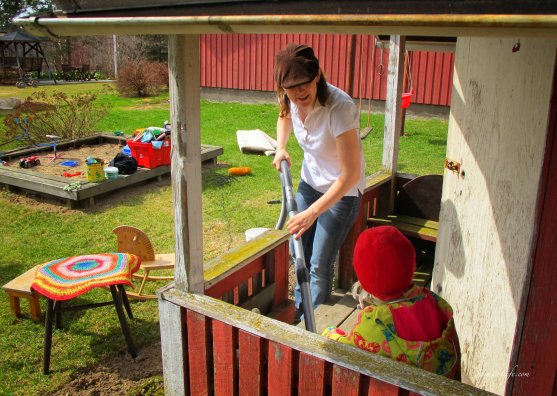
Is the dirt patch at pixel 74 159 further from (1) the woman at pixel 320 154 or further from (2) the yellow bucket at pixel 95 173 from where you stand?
(1) the woman at pixel 320 154

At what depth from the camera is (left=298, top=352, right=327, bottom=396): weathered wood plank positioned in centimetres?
210

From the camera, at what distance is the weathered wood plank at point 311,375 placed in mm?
2100

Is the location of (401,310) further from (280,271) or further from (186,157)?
(280,271)

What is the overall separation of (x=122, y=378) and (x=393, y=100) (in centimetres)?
316

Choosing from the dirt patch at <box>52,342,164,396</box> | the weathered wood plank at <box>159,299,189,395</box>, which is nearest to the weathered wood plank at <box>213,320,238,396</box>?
the weathered wood plank at <box>159,299,189,395</box>

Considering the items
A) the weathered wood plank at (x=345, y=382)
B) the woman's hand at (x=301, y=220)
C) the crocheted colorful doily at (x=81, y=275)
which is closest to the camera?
the weathered wood plank at (x=345, y=382)

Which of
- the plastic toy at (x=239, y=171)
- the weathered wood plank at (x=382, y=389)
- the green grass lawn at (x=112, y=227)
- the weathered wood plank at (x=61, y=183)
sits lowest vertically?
the green grass lawn at (x=112, y=227)

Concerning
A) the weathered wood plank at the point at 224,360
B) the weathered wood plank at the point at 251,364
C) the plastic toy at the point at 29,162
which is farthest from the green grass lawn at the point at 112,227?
the weathered wood plank at the point at 251,364

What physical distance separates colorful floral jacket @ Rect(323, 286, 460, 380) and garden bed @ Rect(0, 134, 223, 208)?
5694 mm

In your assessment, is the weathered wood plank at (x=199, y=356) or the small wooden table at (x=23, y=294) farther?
the small wooden table at (x=23, y=294)

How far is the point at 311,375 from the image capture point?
84.0 inches

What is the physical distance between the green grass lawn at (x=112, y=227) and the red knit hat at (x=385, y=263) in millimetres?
2560

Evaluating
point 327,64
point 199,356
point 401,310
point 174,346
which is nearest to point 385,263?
point 401,310

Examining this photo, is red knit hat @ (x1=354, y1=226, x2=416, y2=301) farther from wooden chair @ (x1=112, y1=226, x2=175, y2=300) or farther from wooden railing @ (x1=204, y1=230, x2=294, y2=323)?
wooden chair @ (x1=112, y1=226, x2=175, y2=300)
